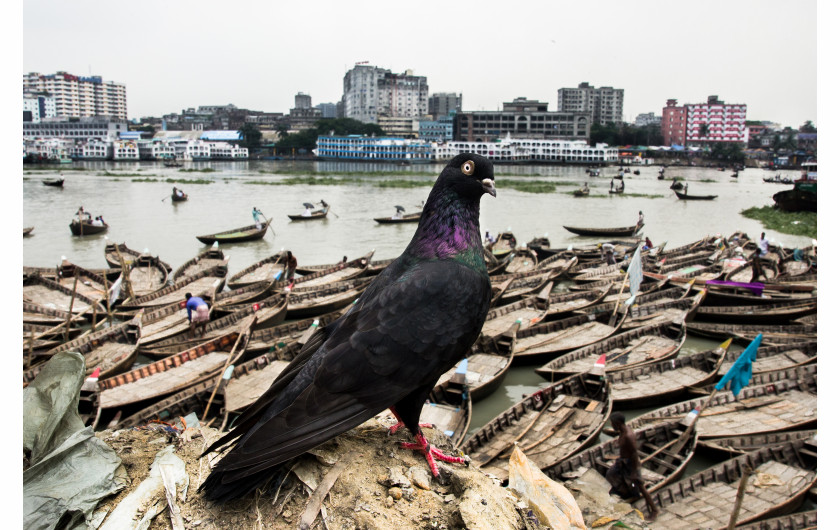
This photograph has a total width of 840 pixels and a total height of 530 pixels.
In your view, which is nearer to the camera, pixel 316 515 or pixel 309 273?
pixel 316 515

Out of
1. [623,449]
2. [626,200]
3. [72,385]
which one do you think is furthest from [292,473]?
[626,200]

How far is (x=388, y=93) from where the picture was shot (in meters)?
142

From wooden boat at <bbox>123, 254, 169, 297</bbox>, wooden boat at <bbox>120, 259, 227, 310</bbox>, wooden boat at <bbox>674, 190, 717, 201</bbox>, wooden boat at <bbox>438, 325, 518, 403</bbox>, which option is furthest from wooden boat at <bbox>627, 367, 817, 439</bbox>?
wooden boat at <bbox>674, 190, 717, 201</bbox>

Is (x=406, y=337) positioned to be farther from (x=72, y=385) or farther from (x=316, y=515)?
(x=72, y=385)

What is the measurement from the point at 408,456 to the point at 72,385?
1911mm

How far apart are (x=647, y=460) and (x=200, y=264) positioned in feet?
47.1

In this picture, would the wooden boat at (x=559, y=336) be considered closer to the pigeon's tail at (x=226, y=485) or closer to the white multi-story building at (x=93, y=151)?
the pigeon's tail at (x=226, y=485)

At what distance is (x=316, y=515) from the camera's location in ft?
8.61

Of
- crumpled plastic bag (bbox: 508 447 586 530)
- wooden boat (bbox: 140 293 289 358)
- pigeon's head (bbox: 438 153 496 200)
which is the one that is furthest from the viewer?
wooden boat (bbox: 140 293 289 358)

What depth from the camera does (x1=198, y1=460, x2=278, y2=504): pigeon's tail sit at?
101 inches

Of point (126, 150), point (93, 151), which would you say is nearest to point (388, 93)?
point (126, 150)

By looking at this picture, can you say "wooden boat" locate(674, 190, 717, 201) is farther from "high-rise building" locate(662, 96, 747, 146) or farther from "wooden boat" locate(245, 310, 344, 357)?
"high-rise building" locate(662, 96, 747, 146)

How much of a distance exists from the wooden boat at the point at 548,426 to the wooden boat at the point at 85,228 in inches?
919

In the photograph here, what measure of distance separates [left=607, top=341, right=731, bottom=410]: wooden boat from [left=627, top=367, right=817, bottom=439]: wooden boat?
24.2 inches
